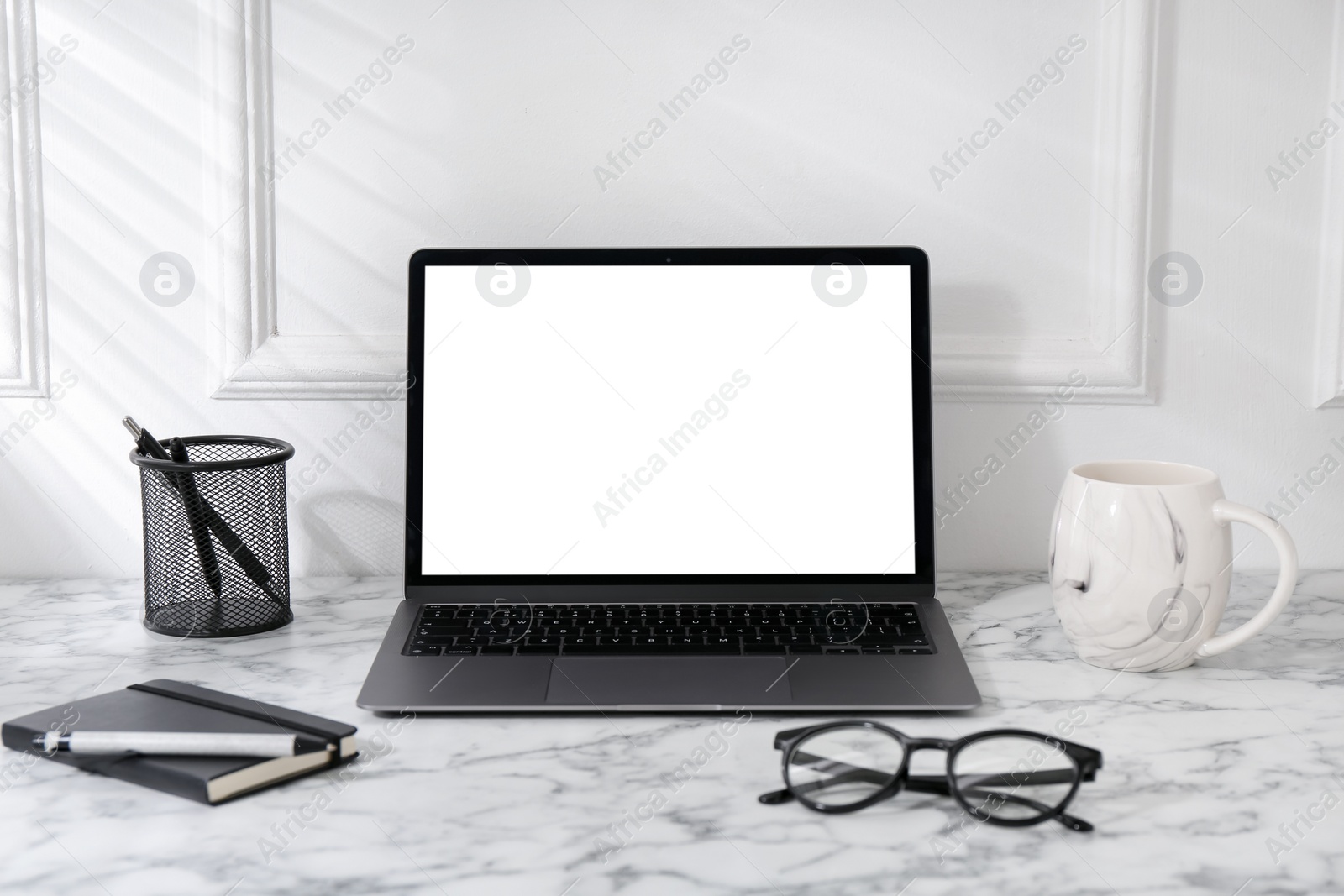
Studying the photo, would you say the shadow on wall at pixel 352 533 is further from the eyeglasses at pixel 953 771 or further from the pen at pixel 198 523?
the eyeglasses at pixel 953 771

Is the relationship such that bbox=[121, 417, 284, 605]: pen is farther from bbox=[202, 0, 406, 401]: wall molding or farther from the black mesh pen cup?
bbox=[202, 0, 406, 401]: wall molding

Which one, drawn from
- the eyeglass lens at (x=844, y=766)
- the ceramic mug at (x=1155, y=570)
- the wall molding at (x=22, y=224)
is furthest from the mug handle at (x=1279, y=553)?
the wall molding at (x=22, y=224)

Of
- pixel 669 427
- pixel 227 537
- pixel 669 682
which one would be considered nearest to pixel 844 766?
pixel 669 682

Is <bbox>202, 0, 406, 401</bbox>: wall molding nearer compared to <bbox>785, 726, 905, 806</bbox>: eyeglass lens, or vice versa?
<bbox>785, 726, 905, 806</bbox>: eyeglass lens

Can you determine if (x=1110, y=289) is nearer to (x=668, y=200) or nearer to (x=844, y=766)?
(x=668, y=200)

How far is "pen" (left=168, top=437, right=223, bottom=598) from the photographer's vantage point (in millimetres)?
975

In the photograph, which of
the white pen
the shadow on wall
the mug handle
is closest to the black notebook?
the white pen

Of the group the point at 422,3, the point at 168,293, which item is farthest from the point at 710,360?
the point at 168,293

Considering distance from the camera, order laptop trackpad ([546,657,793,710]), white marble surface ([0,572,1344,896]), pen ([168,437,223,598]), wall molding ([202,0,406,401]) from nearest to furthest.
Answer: white marble surface ([0,572,1344,896]) → laptop trackpad ([546,657,793,710]) → pen ([168,437,223,598]) → wall molding ([202,0,406,401])

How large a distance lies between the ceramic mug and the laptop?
0.17 m

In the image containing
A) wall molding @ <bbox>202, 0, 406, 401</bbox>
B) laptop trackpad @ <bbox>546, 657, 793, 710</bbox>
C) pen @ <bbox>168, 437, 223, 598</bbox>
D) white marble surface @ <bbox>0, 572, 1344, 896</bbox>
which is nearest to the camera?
white marble surface @ <bbox>0, 572, 1344, 896</bbox>

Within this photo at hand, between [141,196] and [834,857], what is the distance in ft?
3.14

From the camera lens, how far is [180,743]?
2.23ft

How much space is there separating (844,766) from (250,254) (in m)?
0.81
